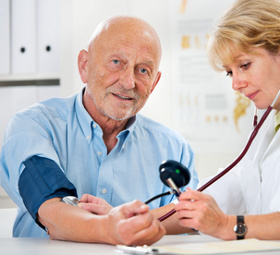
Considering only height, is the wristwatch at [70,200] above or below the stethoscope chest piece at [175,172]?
below

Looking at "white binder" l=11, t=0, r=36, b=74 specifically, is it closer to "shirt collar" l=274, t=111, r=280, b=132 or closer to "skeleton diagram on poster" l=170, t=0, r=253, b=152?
"skeleton diagram on poster" l=170, t=0, r=253, b=152

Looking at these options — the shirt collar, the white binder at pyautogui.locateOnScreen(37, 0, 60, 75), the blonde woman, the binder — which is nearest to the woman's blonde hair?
the blonde woman

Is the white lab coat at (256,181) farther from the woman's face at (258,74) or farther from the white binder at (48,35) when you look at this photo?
the white binder at (48,35)

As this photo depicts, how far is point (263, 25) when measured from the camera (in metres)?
1.44

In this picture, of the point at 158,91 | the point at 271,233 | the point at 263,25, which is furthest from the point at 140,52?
the point at 158,91

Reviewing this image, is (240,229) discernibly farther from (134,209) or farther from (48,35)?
(48,35)

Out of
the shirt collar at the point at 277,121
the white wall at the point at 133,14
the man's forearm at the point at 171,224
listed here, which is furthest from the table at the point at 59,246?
the white wall at the point at 133,14

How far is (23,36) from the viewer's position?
2.88 meters

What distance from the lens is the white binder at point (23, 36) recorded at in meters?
2.86

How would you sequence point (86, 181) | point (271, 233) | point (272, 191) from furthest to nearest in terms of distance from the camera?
1. point (86, 181)
2. point (272, 191)
3. point (271, 233)

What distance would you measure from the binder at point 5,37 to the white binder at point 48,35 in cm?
17

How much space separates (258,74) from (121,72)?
1.53 feet

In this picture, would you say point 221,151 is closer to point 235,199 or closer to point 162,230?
point 235,199

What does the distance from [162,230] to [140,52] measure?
781 millimetres
